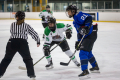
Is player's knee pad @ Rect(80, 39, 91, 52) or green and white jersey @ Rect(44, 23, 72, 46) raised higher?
green and white jersey @ Rect(44, 23, 72, 46)

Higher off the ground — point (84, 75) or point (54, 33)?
point (54, 33)

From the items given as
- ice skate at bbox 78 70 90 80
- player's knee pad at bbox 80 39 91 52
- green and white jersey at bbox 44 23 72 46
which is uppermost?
green and white jersey at bbox 44 23 72 46

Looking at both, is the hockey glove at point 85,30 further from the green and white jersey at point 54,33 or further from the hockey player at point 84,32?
the green and white jersey at point 54,33

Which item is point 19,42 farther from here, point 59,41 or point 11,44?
point 59,41

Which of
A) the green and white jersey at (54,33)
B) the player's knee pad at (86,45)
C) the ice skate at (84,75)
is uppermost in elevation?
the green and white jersey at (54,33)

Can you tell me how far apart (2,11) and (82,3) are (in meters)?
7.08

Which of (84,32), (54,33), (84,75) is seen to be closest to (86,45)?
(84,32)

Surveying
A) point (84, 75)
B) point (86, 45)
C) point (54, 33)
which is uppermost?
point (54, 33)

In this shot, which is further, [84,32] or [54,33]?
[54,33]

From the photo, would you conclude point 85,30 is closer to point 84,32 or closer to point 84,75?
point 84,32

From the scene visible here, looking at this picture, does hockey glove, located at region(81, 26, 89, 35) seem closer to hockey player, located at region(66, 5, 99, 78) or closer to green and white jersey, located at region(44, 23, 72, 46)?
hockey player, located at region(66, 5, 99, 78)

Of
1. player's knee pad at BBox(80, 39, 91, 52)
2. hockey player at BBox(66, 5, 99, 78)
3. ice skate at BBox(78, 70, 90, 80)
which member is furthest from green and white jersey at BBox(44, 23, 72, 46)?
ice skate at BBox(78, 70, 90, 80)

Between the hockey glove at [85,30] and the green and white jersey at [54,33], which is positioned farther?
the green and white jersey at [54,33]

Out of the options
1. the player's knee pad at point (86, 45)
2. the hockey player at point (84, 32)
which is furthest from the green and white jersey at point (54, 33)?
the player's knee pad at point (86, 45)
